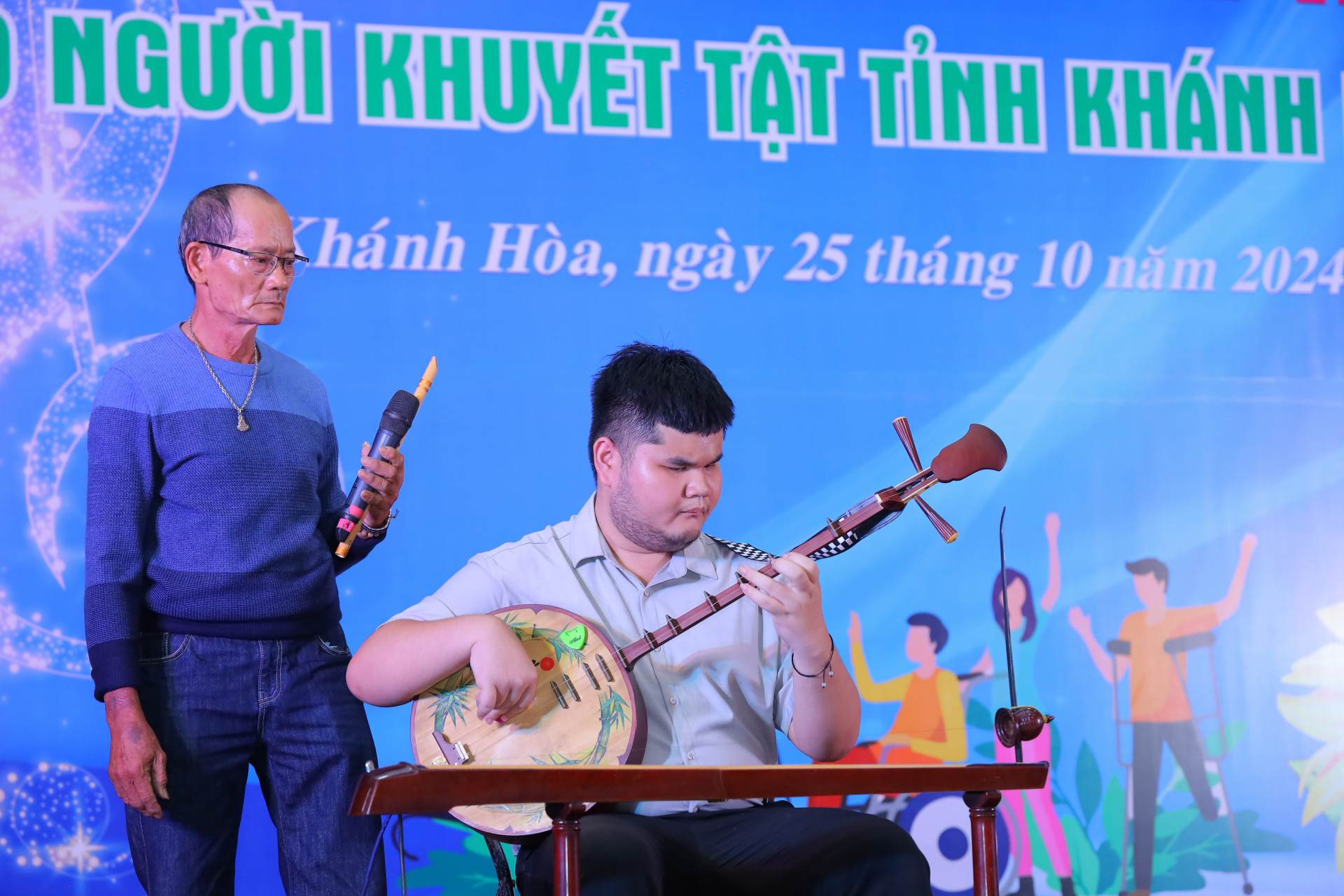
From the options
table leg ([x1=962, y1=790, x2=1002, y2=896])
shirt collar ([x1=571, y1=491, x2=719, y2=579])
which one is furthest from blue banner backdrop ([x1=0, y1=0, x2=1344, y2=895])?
table leg ([x1=962, y1=790, x2=1002, y2=896])

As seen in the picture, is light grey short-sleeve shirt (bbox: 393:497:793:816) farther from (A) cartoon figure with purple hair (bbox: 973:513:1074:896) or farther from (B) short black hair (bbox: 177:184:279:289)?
(A) cartoon figure with purple hair (bbox: 973:513:1074:896)

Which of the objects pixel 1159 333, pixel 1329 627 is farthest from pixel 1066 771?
pixel 1159 333

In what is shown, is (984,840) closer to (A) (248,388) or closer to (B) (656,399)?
(B) (656,399)

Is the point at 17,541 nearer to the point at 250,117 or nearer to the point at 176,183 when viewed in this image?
the point at 176,183

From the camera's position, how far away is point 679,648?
2.23 metres

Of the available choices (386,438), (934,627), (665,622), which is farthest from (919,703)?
(386,438)

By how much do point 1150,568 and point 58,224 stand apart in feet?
9.35

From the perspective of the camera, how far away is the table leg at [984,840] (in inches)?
74.5

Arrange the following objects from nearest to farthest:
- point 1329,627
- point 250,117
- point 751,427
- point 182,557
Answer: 1. point 182,557
2. point 250,117
3. point 751,427
4. point 1329,627

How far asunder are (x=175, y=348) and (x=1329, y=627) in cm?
306

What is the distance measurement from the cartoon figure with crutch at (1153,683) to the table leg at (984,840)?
175 cm

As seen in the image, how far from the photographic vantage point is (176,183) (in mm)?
3184

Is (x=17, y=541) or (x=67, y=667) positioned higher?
(x=17, y=541)

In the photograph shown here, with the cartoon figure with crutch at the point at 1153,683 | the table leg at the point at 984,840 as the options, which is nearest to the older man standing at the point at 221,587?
the table leg at the point at 984,840
